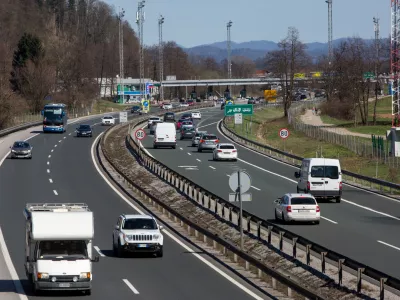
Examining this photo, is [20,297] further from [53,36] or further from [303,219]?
[53,36]

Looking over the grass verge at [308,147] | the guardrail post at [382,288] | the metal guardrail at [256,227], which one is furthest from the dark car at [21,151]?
the guardrail post at [382,288]

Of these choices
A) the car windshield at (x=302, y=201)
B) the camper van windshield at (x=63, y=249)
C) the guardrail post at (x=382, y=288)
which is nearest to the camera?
the guardrail post at (x=382, y=288)

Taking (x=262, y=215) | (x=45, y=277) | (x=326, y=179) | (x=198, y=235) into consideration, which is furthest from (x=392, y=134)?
(x=45, y=277)

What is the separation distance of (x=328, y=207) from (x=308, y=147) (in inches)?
1728

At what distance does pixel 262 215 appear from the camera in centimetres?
4056

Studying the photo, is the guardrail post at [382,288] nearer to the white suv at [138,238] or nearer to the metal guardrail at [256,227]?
the metal guardrail at [256,227]

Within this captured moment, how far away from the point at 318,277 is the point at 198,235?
12.3 meters

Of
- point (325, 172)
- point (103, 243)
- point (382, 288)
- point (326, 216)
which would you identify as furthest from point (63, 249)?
point (325, 172)

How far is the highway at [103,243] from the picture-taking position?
944 inches

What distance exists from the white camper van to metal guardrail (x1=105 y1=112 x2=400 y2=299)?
4.59m

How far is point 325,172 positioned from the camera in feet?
149

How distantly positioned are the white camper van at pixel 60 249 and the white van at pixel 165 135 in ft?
182

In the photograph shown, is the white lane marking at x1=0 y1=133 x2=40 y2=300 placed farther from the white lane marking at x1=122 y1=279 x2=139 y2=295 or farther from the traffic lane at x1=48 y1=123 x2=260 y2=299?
the traffic lane at x1=48 y1=123 x2=260 y2=299

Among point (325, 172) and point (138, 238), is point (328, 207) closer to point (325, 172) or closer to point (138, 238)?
point (325, 172)
